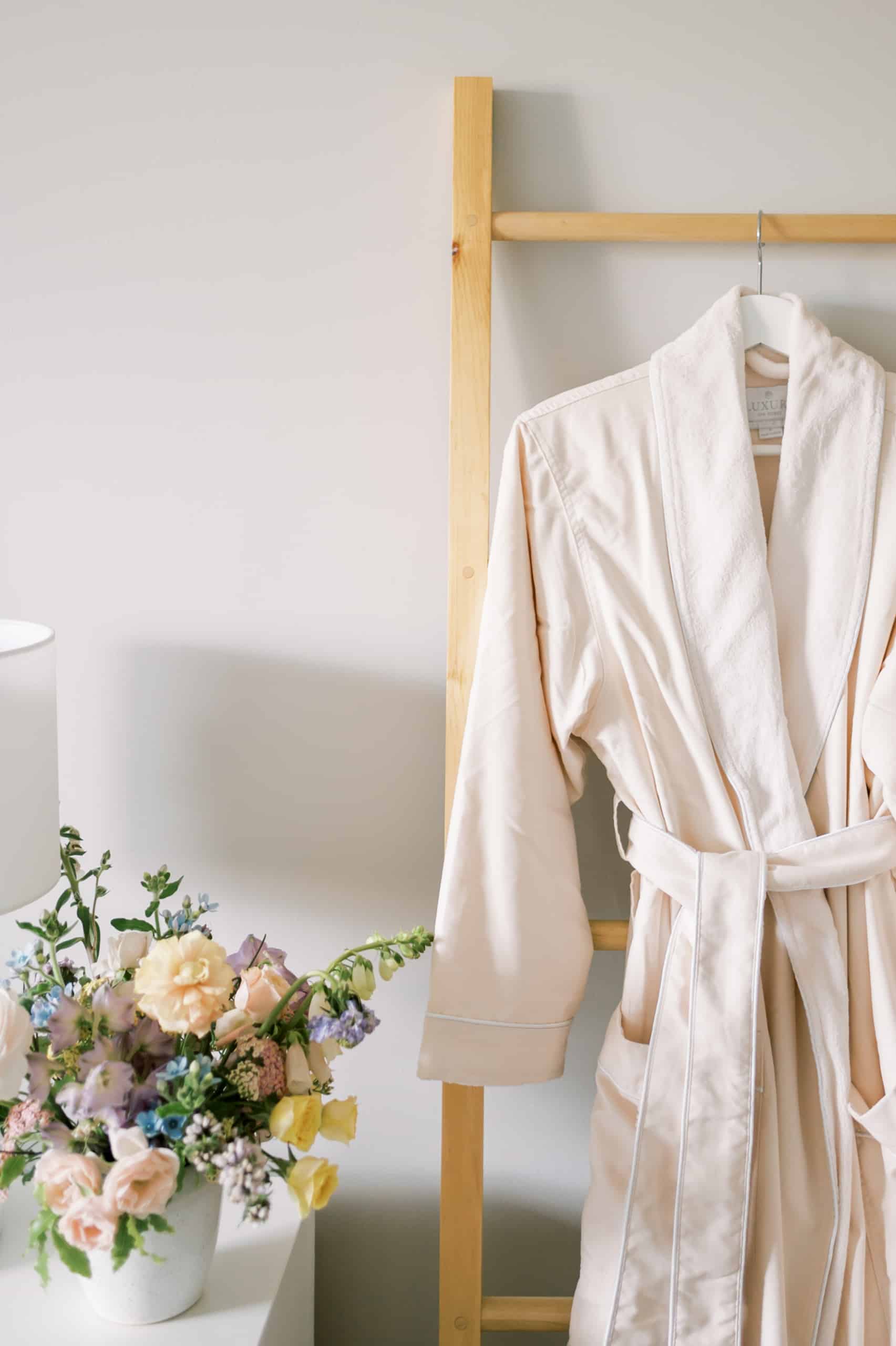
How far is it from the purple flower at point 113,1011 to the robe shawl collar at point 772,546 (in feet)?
1.97

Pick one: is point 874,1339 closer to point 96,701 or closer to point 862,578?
point 862,578

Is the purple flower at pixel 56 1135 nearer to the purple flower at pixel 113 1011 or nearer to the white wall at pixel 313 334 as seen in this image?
the purple flower at pixel 113 1011

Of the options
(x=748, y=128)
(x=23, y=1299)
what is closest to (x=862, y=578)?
(x=748, y=128)

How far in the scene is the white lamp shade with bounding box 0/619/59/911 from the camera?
0.96 meters

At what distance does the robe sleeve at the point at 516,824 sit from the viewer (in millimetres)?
1070

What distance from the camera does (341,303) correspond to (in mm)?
1203

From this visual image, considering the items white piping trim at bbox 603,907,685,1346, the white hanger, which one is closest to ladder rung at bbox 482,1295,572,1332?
white piping trim at bbox 603,907,685,1346

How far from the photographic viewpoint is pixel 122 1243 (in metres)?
0.85

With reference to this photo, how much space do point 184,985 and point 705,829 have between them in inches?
20.5

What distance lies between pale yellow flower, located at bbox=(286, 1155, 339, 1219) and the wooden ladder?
0.80 feet

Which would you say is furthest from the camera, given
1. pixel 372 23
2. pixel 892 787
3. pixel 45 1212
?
pixel 372 23

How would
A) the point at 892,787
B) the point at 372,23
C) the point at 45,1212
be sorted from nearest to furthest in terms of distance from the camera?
the point at 45,1212 < the point at 892,787 < the point at 372,23

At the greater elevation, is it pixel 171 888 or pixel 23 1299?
pixel 171 888

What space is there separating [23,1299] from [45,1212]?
0.24 m
